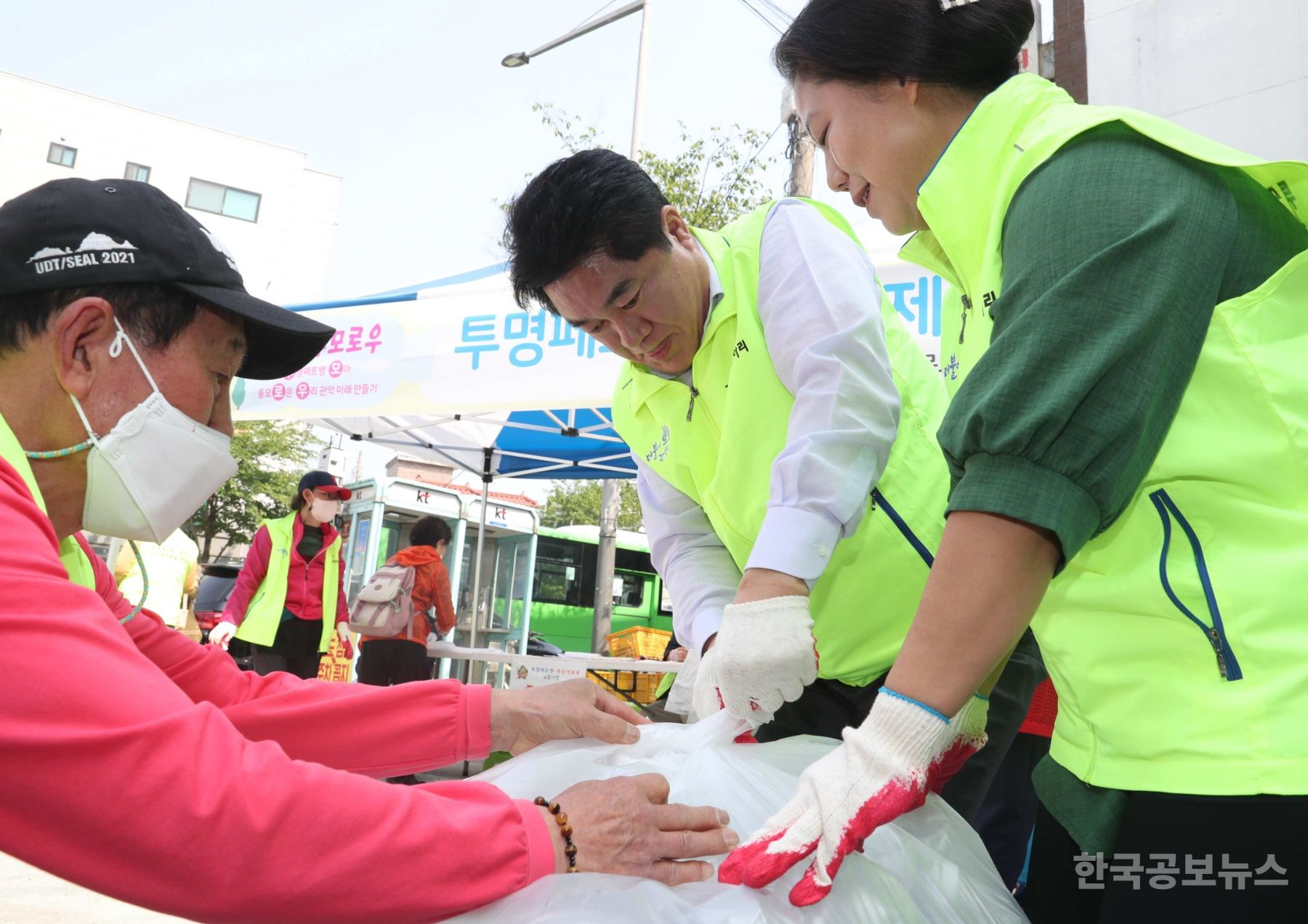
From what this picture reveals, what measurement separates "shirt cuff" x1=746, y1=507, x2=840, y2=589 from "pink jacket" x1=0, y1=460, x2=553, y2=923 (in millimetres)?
506

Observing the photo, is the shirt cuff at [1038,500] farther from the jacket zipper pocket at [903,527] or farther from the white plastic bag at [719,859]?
the jacket zipper pocket at [903,527]

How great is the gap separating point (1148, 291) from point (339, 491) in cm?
574

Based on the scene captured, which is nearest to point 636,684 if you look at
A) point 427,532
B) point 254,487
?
point 427,532

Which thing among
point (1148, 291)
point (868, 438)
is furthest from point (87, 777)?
point (868, 438)

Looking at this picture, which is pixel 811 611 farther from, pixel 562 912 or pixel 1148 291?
pixel 1148 291

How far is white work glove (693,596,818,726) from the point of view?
1.28 m

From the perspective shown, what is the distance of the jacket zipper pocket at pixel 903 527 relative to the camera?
4.85ft

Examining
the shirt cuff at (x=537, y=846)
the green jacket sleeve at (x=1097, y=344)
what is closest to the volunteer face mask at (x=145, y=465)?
the shirt cuff at (x=537, y=846)

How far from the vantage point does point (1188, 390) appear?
78cm

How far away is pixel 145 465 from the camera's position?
123 cm

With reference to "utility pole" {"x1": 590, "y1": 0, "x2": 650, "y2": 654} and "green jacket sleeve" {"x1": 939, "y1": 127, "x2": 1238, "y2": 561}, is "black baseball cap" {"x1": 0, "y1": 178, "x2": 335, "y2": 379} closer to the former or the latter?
"green jacket sleeve" {"x1": 939, "y1": 127, "x2": 1238, "y2": 561}

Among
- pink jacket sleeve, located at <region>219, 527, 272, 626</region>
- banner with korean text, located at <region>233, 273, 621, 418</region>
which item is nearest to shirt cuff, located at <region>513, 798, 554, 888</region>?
banner with korean text, located at <region>233, 273, 621, 418</region>

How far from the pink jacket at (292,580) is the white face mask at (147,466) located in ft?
15.7

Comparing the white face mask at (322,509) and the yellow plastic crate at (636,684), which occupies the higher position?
the white face mask at (322,509)
